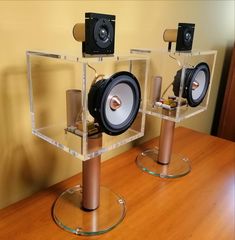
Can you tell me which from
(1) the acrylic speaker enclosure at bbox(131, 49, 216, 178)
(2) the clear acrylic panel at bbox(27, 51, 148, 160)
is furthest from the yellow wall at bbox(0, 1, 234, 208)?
(1) the acrylic speaker enclosure at bbox(131, 49, 216, 178)

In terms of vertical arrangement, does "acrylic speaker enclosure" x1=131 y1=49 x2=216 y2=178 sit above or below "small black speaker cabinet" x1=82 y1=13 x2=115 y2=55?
below

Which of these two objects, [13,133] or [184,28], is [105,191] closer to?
[13,133]

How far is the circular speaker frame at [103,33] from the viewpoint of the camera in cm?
60

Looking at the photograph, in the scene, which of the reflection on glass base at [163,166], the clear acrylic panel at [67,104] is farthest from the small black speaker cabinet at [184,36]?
the reflection on glass base at [163,166]

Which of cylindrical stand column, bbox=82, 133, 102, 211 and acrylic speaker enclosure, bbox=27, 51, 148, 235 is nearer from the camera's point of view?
acrylic speaker enclosure, bbox=27, 51, 148, 235

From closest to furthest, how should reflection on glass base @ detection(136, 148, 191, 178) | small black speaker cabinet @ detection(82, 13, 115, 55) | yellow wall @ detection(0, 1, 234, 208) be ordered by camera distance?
small black speaker cabinet @ detection(82, 13, 115, 55)
yellow wall @ detection(0, 1, 234, 208)
reflection on glass base @ detection(136, 148, 191, 178)

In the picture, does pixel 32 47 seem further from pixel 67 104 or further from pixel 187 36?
pixel 187 36

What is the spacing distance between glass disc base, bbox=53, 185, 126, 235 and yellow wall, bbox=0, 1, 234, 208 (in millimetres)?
119

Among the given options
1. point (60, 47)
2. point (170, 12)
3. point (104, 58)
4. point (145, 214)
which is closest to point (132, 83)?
point (104, 58)

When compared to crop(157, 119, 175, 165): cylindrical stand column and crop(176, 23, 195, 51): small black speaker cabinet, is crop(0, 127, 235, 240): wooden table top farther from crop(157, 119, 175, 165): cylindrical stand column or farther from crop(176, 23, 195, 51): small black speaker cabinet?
crop(176, 23, 195, 51): small black speaker cabinet

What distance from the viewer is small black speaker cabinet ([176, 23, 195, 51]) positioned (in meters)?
0.90

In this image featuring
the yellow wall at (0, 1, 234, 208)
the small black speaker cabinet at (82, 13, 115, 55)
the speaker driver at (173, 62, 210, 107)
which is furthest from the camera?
the speaker driver at (173, 62, 210, 107)

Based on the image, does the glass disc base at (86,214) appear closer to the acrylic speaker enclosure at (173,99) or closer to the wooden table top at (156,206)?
the wooden table top at (156,206)

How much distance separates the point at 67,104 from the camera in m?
0.69
